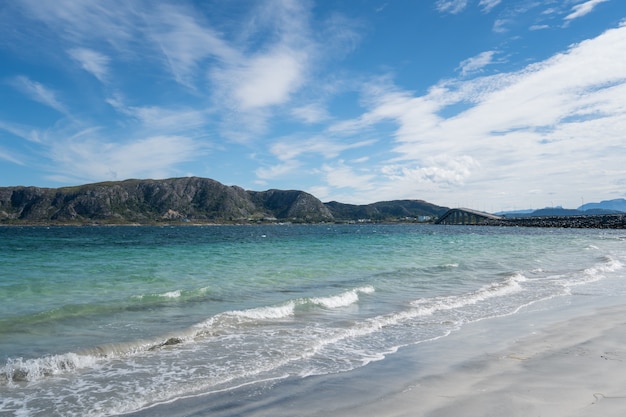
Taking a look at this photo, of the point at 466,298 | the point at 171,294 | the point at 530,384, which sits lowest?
the point at 466,298

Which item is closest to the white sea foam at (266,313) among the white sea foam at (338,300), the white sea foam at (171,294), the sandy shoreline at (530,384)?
the white sea foam at (338,300)

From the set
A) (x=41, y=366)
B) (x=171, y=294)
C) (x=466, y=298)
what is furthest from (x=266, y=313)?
(x=466, y=298)

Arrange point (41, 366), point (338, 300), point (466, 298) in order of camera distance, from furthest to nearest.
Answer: point (466, 298)
point (338, 300)
point (41, 366)

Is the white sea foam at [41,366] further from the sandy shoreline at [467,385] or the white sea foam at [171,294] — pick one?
the white sea foam at [171,294]

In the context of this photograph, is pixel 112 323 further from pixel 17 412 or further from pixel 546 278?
pixel 546 278

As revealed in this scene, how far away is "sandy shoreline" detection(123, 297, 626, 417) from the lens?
22.5 feet

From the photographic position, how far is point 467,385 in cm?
803

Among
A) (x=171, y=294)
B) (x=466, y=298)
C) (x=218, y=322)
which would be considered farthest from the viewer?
(x=171, y=294)

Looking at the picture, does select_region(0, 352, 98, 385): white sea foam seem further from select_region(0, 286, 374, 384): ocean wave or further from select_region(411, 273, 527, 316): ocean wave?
select_region(411, 273, 527, 316): ocean wave

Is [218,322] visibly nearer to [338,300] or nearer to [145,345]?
[145,345]

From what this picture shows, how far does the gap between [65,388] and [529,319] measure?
1315 centimetres

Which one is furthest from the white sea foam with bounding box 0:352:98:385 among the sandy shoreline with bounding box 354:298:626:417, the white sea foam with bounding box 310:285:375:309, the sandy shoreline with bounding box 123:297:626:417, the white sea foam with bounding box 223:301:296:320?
the white sea foam with bounding box 310:285:375:309

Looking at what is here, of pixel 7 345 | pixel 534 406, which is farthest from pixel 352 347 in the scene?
pixel 7 345

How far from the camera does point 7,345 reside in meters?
11.2
